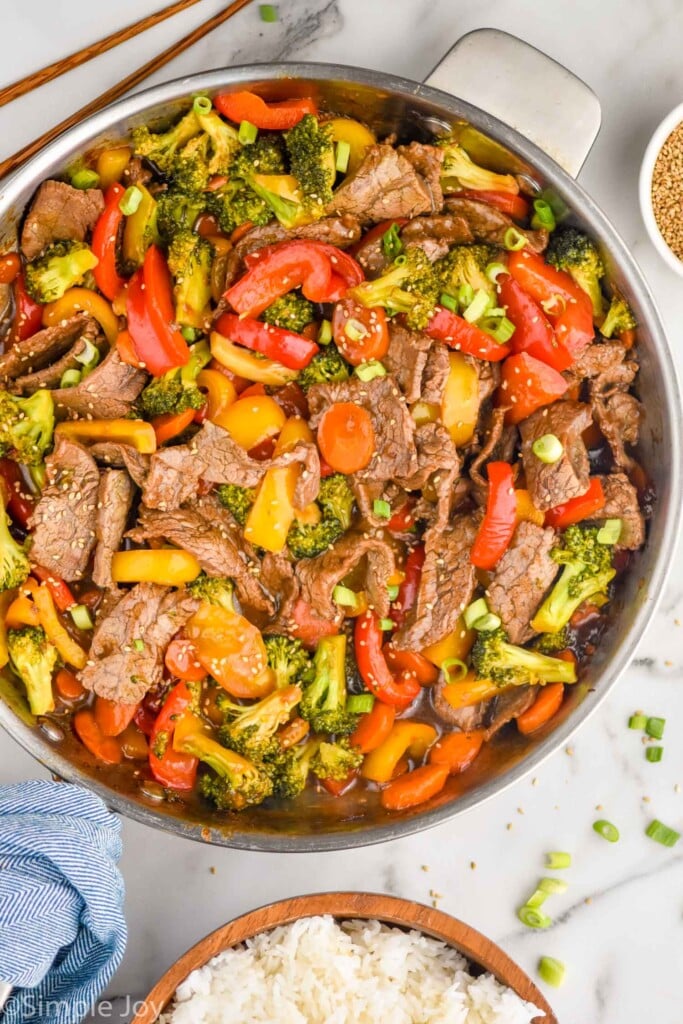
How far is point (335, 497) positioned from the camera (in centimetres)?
345

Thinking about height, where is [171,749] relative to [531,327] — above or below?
below

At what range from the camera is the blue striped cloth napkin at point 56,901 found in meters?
3.02

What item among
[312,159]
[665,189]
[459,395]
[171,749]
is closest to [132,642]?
[171,749]

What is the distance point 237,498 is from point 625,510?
1.35m

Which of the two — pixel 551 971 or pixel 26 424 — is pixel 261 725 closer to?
pixel 26 424

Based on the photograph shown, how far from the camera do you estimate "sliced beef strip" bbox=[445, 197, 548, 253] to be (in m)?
3.33

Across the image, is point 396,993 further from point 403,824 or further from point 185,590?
point 185,590

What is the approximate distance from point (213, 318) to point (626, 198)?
1630mm

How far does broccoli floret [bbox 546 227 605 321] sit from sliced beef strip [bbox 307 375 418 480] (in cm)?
71

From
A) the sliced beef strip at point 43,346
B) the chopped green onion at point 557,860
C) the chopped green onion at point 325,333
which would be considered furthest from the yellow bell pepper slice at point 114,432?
the chopped green onion at point 557,860

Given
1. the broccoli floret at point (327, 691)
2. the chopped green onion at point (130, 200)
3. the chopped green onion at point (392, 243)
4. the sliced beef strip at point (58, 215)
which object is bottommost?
the broccoli floret at point (327, 691)

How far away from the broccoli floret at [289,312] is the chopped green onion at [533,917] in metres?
2.35

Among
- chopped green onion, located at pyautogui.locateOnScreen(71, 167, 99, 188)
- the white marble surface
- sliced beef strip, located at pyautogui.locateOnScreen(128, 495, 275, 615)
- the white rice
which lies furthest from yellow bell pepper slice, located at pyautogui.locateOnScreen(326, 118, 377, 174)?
the white rice

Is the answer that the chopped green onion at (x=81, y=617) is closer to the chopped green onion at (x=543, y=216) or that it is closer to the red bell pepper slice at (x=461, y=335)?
the red bell pepper slice at (x=461, y=335)
